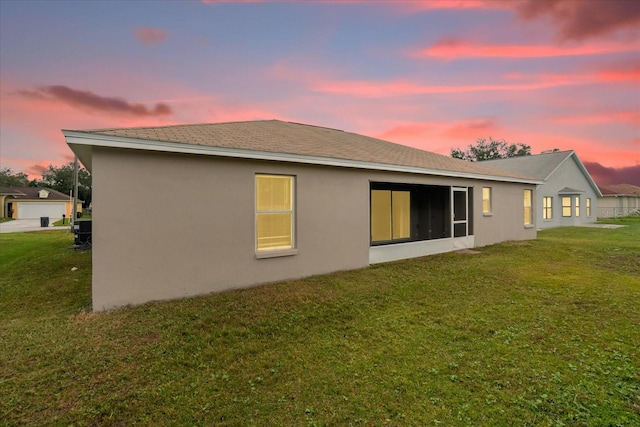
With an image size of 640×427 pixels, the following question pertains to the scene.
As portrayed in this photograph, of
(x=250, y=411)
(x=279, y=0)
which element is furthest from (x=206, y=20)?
(x=250, y=411)

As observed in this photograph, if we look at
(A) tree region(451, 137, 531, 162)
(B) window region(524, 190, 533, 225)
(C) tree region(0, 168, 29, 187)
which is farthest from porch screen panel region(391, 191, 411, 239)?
(C) tree region(0, 168, 29, 187)

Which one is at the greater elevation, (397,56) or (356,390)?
(397,56)

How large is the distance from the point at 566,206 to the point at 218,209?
1059 inches

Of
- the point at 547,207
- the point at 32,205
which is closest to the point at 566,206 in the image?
the point at 547,207

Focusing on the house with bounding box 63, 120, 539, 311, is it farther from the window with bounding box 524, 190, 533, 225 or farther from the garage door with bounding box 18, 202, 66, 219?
the garage door with bounding box 18, 202, 66, 219

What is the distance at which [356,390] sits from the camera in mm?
2943

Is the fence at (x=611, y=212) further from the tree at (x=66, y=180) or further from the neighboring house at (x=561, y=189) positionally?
the tree at (x=66, y=180)

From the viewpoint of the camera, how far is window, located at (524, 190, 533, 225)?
13.9 metres

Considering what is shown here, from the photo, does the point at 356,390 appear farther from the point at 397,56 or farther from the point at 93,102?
the point at 93,102

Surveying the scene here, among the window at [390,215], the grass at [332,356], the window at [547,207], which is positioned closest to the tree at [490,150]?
the window at [547,207]

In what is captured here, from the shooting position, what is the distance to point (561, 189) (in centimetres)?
2283

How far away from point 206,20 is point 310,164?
7496 mm

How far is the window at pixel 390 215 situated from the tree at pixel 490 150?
4511 centimetres

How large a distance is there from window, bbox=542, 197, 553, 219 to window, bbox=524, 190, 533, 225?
9.46 metres
